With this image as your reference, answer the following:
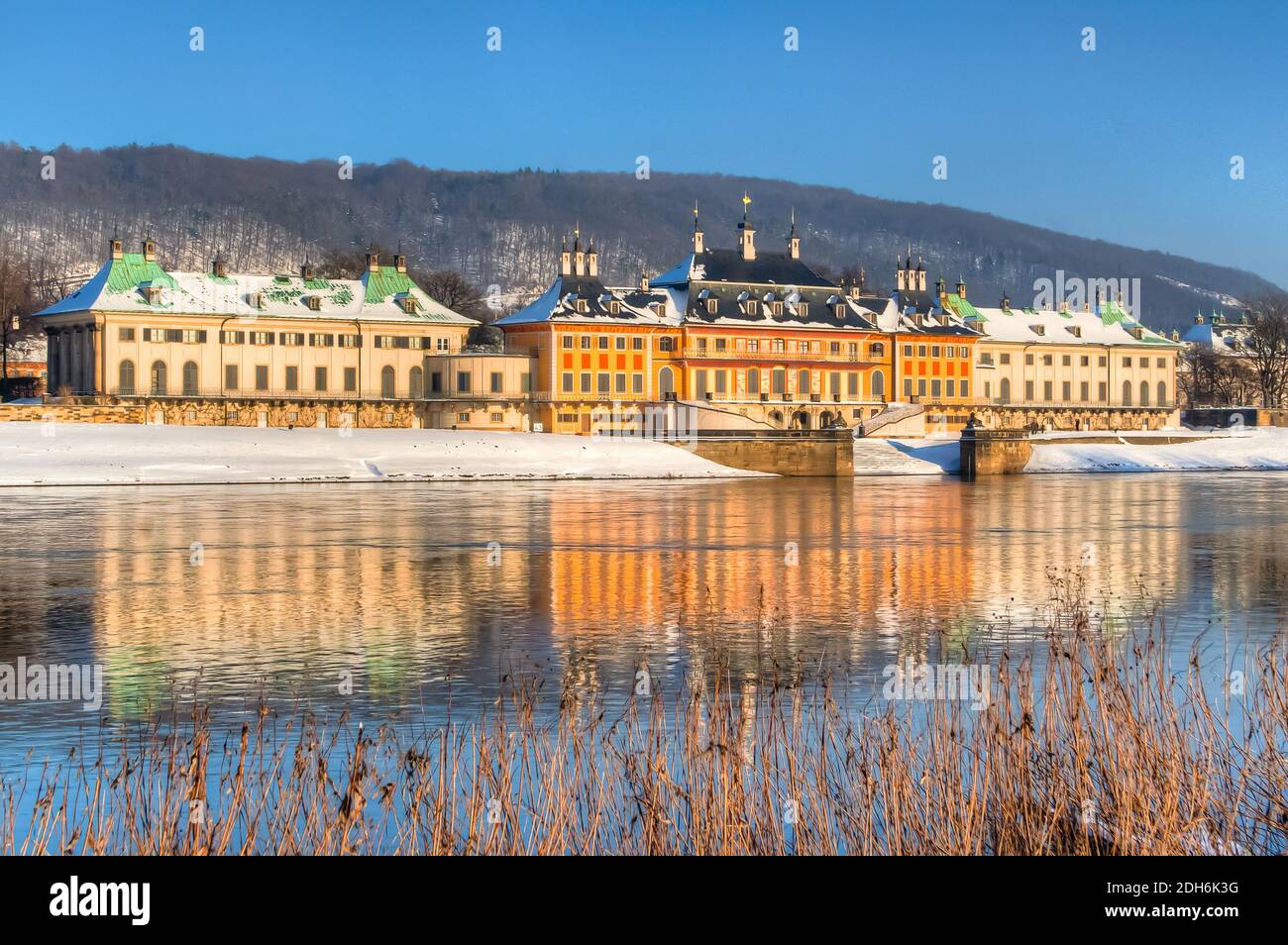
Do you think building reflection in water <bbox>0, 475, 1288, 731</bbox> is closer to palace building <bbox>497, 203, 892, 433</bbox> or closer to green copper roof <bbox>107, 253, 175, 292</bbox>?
green copper roof <bbox>107, 253, 175, 292</bbox>

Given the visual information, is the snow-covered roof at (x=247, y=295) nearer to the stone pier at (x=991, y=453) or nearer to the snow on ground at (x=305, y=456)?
the snow on ground at (x=305, y=456)

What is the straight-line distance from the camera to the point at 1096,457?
261ft

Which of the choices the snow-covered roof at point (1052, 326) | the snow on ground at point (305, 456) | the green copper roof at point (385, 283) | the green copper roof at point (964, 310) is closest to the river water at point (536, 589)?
the snow on ground at point (305, 456)

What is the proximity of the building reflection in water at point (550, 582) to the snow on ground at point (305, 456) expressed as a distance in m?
12.1

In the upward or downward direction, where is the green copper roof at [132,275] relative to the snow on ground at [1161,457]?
upward

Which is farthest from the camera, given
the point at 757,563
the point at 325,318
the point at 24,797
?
the point at 325,318

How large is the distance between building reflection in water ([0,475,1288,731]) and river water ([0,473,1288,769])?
73 millimetres

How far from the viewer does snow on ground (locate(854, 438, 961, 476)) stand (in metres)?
78.8

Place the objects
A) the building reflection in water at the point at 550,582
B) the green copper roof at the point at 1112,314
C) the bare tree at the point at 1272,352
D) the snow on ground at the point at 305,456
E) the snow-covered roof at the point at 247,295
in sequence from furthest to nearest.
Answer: the green copper roof at the point at 1112,314 → the bare tree at the point at 1272,352 → the snow-covered roof at the point at 247,295 → the snow on ground at the point at 305,456 → the building reflection in water at the point at 550,582

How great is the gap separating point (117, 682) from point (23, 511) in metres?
27.6

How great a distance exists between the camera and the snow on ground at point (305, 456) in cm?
5897

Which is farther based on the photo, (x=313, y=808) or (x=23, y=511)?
(x=23, y=511)
